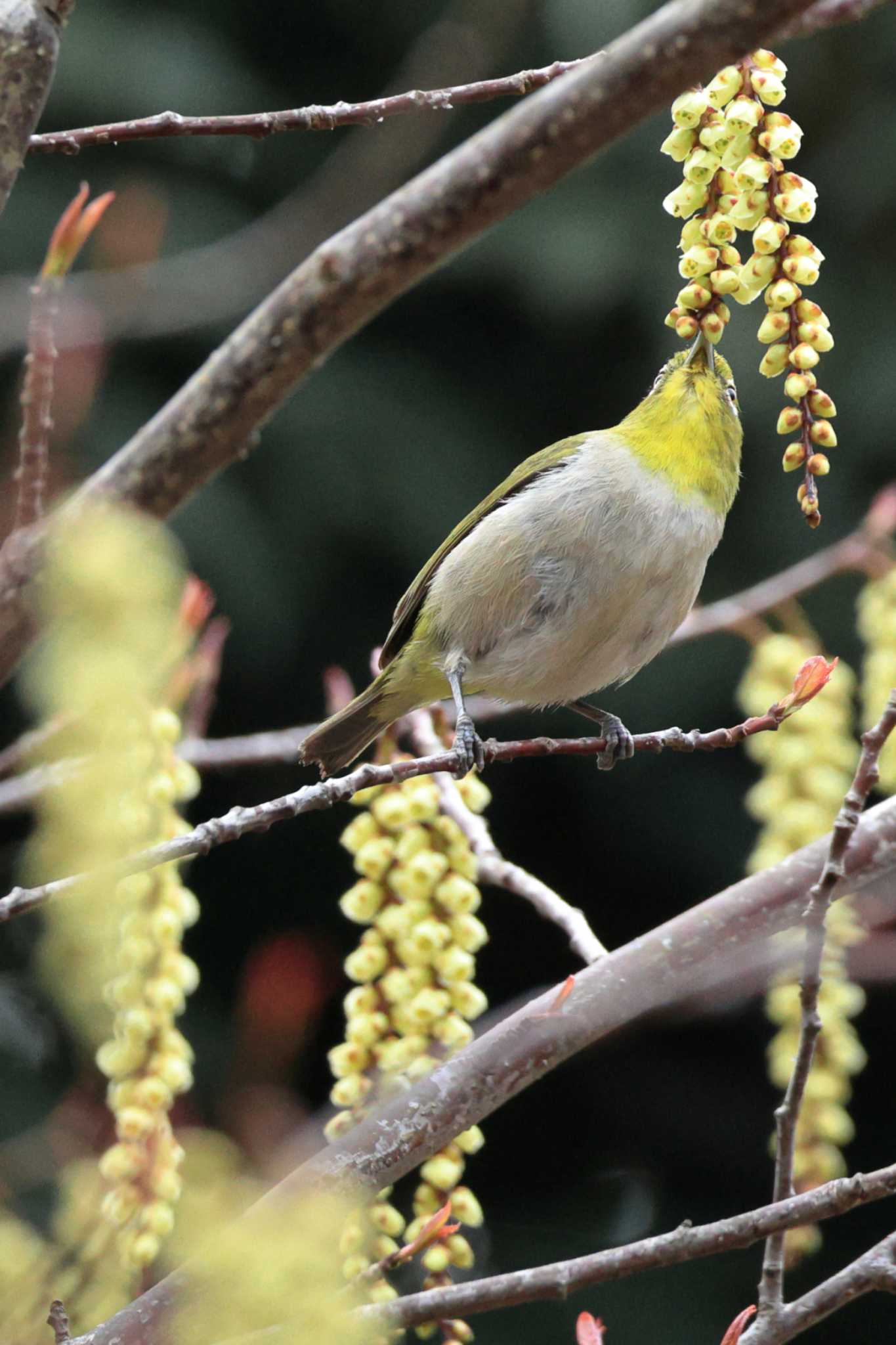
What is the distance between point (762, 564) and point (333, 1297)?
5021mm

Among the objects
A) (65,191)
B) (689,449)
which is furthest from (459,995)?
(65,191)

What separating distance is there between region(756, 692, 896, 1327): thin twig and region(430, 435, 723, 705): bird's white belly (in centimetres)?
102

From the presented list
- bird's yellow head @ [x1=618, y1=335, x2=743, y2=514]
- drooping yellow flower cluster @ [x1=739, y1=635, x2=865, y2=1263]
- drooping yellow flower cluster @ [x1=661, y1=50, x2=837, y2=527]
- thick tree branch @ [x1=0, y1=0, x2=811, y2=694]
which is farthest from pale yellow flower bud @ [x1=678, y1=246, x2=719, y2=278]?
bird's yellow head @ [x1=618, y1=335, x2=743, y2=514]

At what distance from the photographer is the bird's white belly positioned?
8.83 ft

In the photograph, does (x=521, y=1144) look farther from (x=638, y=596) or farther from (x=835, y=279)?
(x=638, y=596)

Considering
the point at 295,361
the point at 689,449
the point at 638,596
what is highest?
the point at 689,449

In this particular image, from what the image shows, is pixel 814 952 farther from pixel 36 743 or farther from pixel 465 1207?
pixel 36 743

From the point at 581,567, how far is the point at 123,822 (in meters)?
1.21

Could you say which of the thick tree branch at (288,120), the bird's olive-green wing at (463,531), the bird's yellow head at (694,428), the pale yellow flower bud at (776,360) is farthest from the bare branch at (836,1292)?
the bird's olive-green wing at (463,531)

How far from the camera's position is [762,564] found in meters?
5.96

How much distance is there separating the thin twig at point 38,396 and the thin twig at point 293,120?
0.24 meters

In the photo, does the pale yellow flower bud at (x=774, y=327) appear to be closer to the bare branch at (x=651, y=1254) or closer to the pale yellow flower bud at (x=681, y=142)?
the pale yellow flower bud at (x=681, y=142)

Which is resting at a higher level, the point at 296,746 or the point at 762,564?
the point at 762,564

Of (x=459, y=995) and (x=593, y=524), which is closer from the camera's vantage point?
(x=459, y=995)
